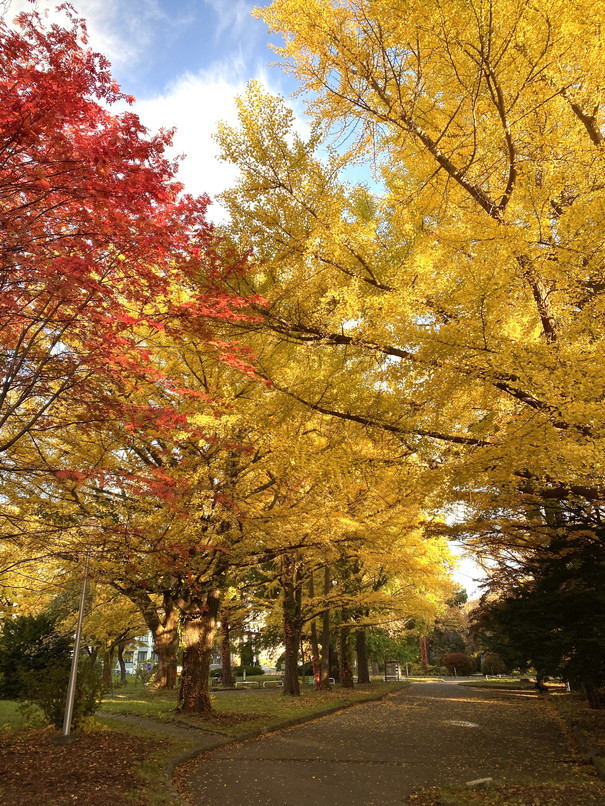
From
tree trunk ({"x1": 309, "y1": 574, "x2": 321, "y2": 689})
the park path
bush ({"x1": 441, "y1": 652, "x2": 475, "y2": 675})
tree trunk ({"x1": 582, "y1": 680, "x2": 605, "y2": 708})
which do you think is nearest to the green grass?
the park path

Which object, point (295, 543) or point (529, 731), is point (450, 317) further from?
point (529, 731)

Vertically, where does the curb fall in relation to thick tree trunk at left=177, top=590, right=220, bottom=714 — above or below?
below

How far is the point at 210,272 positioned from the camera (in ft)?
17.7

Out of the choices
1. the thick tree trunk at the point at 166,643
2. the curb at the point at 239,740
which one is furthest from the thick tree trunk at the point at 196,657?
the thick tree trunk at the point at 166,643

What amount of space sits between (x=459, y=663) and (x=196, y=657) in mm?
34336

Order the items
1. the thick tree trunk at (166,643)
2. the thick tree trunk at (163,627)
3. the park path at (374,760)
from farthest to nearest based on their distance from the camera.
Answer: the thick tree trunk at (166,643) < the thick tree trunk at (163,627) < the park path at (374,760)

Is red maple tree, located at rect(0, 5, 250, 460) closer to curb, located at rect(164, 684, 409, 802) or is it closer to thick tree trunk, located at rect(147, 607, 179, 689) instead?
curb, located at rect(164, 684, 409, 802)

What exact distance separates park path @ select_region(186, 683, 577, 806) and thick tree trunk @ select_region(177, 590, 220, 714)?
6.77 ft

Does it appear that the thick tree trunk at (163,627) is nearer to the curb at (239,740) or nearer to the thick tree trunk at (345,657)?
the curb at (239,740)

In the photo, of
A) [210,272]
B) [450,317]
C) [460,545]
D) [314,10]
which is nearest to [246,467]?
[460,545]

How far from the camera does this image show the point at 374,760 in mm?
7078

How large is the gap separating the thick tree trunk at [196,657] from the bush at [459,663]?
33.7 m

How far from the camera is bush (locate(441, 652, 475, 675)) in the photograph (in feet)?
127

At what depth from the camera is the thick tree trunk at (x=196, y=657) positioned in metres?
→ 10.7
